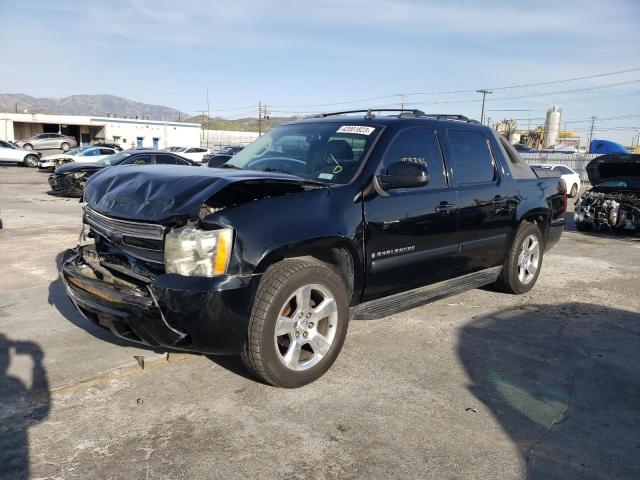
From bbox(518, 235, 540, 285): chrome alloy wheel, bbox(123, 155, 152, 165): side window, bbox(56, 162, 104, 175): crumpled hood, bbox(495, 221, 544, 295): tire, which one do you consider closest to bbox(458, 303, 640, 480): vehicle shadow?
bbox(495, 221, 544, 295): tire

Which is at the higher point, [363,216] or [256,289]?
[363,216]

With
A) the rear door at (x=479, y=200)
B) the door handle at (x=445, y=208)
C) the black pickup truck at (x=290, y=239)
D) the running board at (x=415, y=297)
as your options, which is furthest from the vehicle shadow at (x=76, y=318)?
the rear door at (x=479, y=200)

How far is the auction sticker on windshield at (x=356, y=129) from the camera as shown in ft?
13.9

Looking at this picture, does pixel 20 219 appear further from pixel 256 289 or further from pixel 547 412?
pixel 547 412

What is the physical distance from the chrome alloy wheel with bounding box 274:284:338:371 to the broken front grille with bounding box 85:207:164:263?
0.87m

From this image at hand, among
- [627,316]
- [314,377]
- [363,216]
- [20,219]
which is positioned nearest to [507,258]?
[627,316]

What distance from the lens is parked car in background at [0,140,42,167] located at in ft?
93.2

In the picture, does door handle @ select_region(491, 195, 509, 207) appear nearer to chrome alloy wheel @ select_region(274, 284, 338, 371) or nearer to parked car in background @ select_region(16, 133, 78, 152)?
chrome alloy wheel @ select_region(274, 284, 338, 371)

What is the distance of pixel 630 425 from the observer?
3178 mm

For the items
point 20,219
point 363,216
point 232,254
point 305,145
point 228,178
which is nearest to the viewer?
point 232,254

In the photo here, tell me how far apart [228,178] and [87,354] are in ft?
6.14

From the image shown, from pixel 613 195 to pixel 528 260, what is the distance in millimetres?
6423

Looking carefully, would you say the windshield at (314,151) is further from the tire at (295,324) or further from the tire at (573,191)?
the tire at (573,191)

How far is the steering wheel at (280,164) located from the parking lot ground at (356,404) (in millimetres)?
1533
